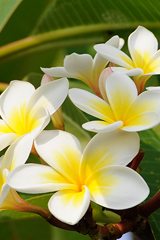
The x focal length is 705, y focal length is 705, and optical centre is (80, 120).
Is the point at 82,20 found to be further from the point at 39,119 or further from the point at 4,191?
the point at 4,191

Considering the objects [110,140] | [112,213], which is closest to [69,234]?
[112,213]

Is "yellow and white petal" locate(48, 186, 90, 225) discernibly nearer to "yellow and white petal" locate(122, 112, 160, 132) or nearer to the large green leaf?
"yellow and white petal" locate(122, 112, 160, 132)

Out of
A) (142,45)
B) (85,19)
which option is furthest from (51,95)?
(85,19)

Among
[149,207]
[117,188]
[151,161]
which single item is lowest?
[151,161]

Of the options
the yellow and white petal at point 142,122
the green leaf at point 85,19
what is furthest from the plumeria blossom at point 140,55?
the green leaf at point 85,19

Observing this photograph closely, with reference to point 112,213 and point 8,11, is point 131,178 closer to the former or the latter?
point 112,213

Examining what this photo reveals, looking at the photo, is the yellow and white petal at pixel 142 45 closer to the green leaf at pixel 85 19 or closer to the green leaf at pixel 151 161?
the green leaf at pixel 151 161

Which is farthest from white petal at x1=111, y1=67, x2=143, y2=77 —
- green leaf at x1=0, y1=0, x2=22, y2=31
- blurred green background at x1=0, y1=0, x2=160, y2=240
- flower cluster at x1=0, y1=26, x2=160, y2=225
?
green leaf at x1=0, y1=0, x2=22, y2=31
